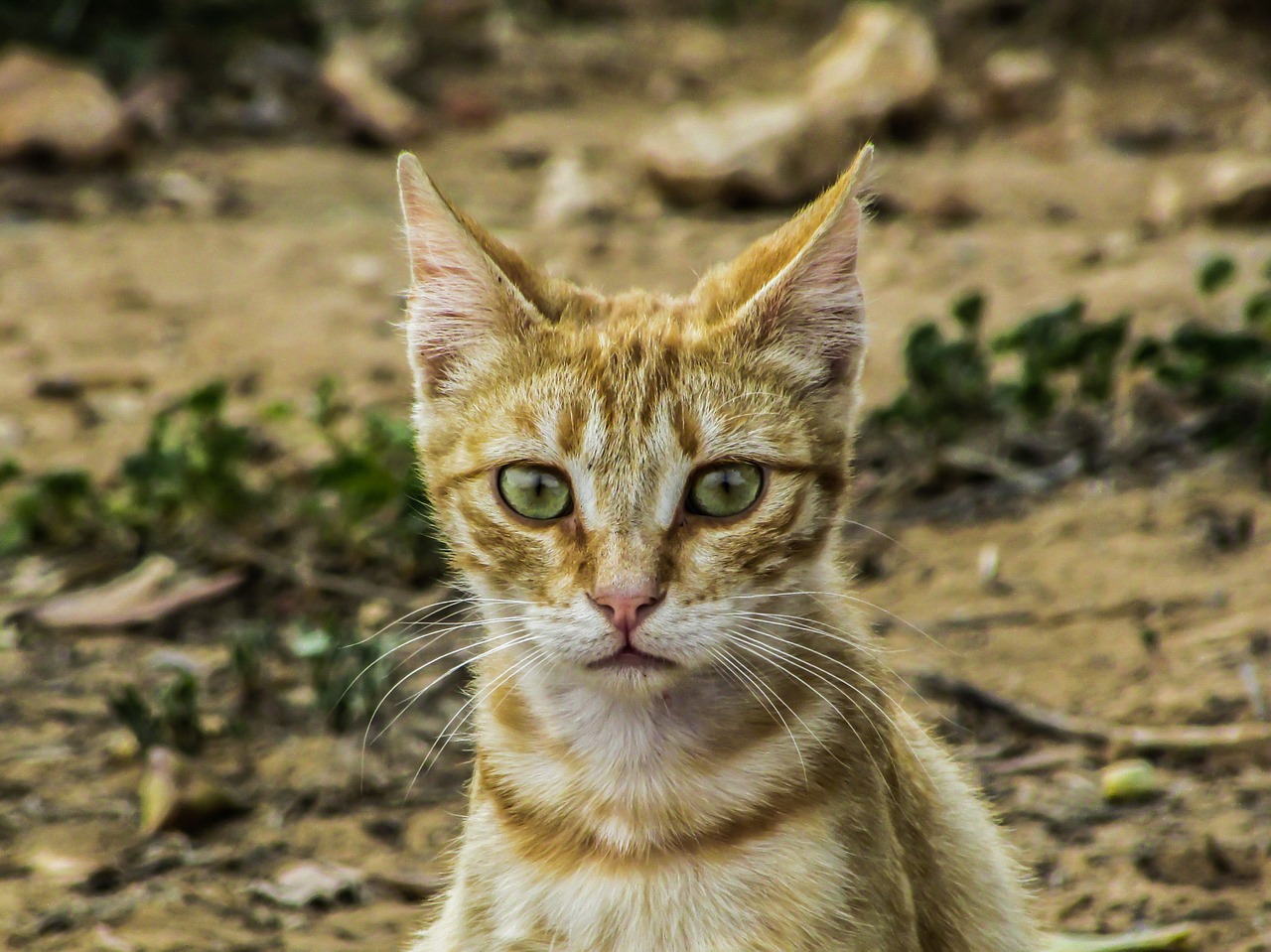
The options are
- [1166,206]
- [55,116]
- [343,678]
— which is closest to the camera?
[343,678]

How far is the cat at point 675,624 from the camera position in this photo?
2.91m

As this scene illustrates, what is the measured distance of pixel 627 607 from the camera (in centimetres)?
282

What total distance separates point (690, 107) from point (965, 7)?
6.96ft

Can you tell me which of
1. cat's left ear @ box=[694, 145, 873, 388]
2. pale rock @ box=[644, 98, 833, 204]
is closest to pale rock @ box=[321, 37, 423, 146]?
pale rock @ box=[644, 98, 833, 204]

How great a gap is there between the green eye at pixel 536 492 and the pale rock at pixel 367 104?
7088mm

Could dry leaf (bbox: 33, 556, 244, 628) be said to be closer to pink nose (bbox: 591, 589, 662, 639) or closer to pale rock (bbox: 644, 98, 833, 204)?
pink nose (bbox: 591, 589, 662, 639)

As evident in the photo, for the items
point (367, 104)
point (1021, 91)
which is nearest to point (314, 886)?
point (367, 104)

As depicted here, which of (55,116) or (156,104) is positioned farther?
(156,104)

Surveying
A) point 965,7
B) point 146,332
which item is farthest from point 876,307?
point 965,7

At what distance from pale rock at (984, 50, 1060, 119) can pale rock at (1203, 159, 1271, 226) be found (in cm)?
217

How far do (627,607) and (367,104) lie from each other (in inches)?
298

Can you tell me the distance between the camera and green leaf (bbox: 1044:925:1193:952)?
3.50 m

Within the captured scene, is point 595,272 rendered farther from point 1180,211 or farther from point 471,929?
point 471,929

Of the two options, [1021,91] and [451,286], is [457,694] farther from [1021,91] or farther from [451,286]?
[1021,91]
